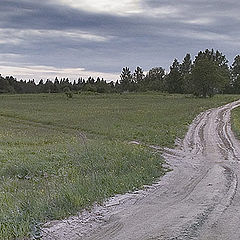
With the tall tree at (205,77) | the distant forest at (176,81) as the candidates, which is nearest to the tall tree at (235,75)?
the distant forest at (176,81)

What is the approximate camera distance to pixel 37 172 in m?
14.3

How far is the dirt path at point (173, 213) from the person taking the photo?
705cm

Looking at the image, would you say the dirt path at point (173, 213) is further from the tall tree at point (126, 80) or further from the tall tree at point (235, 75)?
the tall tree at point (126, 80)

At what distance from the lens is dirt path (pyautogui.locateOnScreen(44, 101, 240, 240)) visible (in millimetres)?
7051

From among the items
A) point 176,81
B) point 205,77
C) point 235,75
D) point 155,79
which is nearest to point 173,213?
point 205,77

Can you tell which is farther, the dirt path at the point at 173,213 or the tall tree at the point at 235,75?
the tall tree at the point at 235,75

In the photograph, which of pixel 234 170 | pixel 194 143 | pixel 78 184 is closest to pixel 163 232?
pixel 78 184

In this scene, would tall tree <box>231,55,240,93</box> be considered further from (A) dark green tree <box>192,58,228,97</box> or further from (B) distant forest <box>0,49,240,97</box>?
(A) dark green tree <box>192,58,228,97</box>

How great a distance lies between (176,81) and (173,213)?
107261 mm

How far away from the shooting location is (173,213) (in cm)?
830

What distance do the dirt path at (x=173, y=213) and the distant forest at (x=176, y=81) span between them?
75548 mm

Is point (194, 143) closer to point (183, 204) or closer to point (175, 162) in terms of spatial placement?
point (175, 162)

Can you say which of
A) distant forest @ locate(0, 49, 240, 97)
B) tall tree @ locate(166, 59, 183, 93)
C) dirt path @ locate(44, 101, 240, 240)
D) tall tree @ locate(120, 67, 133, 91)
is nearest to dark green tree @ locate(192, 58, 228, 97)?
distant forest @ locate(0, 49, 240, 97)

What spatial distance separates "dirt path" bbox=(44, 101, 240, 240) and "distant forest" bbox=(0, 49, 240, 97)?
75.5 m
